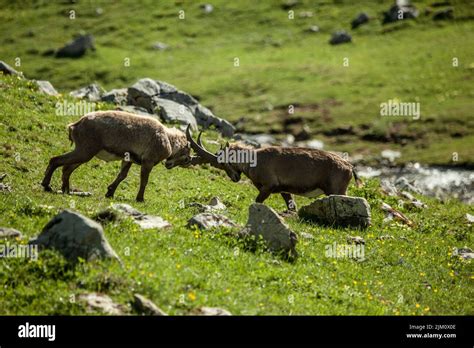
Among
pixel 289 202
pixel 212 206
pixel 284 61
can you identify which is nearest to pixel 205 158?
pixel 212 206

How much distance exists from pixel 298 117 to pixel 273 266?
167 ft

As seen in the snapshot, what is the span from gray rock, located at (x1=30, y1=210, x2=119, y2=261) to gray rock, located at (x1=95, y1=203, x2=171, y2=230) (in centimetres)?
274

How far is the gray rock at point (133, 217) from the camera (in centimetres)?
1830

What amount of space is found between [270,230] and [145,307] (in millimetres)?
6003

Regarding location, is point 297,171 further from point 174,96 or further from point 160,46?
point 160,46

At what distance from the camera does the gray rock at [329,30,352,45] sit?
8369 centimetres

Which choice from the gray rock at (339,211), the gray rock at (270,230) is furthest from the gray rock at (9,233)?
the gray rock at (339,211)

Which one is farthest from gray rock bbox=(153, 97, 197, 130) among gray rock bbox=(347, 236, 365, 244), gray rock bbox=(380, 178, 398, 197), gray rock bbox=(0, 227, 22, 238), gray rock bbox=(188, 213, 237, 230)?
gray rock bbox=(0, 227, 22, 238)

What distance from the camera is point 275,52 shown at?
84.9m

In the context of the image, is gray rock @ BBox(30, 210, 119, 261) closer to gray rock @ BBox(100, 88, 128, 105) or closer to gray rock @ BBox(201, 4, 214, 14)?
gray rock @ BBox(100, 88, 128, 105)

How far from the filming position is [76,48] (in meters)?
82.8

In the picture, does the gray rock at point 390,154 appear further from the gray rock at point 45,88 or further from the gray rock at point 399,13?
the gray rock at point 45,88
